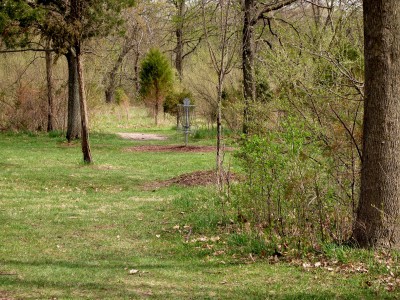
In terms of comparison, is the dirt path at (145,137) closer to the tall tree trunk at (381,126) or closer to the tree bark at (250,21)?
the tree bark at (250,21)

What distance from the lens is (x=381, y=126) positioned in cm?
752

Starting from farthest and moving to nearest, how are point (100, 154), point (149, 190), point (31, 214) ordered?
point (100, 154) → point (149, 190) → point (31, 214)

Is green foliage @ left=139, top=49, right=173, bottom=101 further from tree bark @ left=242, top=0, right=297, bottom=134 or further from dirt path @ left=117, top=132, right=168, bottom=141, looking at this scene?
tree bark @ left=242, top=0, right=297, bottom=134

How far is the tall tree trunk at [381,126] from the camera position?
7418 mm

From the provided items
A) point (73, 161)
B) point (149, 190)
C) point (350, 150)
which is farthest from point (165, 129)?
point (350, 150)

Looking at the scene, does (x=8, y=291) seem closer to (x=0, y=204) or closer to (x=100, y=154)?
(x=0, y=204)

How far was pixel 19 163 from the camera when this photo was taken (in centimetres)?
1997

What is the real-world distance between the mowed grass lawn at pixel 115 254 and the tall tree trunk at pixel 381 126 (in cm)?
88

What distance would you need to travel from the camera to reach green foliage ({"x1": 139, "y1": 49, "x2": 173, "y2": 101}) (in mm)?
43500

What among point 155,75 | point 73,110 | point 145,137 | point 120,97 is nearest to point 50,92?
point 73,110

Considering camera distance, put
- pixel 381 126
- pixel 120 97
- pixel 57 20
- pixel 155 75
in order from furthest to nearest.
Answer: pixel 120 97
pixel 155 75
pixel 57 20
pixel 381 126

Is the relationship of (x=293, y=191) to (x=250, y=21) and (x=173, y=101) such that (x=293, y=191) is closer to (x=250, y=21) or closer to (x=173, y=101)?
(x=250, y=21)

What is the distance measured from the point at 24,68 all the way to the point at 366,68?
26.5 meters

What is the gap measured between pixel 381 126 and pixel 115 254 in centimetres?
369
